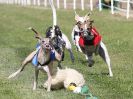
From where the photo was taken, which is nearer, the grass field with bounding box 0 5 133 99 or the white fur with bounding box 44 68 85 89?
the grass field with bounding box 0 5 133 99

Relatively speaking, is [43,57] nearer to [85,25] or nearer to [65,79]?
[65,79]

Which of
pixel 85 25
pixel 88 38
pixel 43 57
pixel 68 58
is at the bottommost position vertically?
pixel 68 58

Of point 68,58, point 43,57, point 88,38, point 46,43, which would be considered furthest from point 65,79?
point 68,58

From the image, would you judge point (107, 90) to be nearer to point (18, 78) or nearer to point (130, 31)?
point (18, 78)

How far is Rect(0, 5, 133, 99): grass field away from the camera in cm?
977

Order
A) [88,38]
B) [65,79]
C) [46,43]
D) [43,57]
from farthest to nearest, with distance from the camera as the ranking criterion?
[88,38] → [65,79] → [43,57] → [46,43]

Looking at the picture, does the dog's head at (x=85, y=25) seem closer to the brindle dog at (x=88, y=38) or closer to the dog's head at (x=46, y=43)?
the brindle dog at (x=88, y=38)

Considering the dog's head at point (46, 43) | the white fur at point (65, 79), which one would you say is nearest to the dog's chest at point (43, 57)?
the dog's head at point (46, 43)

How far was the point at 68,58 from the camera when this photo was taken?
50.7ft

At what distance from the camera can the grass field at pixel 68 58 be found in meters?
9.77

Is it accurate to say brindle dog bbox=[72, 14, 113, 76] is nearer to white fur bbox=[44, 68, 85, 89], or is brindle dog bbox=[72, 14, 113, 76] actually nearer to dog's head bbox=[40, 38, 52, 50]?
white fur bbox=[44, 68, 85, 89]

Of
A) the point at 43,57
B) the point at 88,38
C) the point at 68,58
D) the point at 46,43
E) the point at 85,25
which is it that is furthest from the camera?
the point at 68,58

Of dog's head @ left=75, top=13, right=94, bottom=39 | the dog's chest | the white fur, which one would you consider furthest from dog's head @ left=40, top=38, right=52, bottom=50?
dog's head @ left=75, top=13, right=94, bottom=39

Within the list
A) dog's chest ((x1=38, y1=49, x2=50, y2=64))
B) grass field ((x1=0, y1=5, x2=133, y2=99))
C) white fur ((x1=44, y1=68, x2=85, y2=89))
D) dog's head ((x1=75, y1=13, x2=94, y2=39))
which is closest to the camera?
dog's chest ((x1=38, y1=49, x2=50, y2=64))
